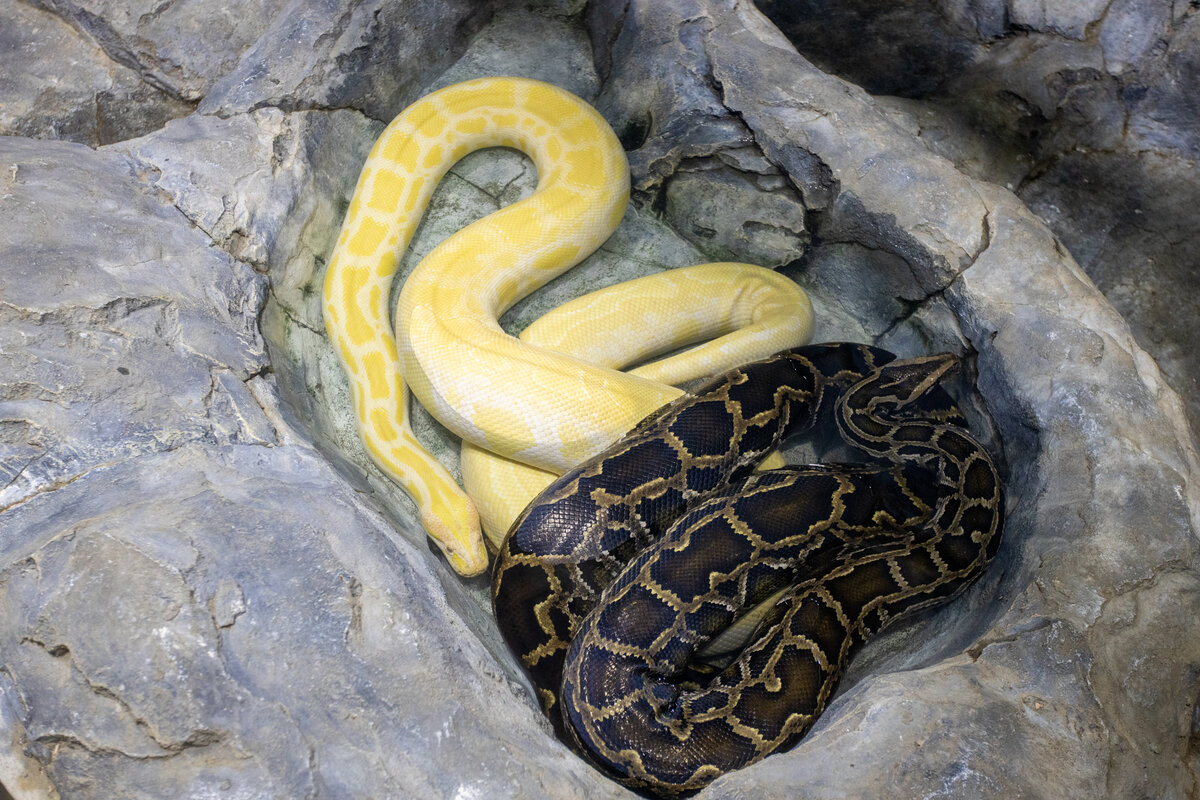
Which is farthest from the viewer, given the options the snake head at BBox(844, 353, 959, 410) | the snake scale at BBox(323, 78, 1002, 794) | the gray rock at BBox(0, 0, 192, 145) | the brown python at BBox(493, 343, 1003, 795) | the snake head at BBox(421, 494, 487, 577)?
the gray rock at BBox(0, 0, 192, 145)

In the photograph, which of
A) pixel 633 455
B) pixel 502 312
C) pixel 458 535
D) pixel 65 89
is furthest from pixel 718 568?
pixel 65 89

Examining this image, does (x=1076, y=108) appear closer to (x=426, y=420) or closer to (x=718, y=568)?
(x=718, y=568)

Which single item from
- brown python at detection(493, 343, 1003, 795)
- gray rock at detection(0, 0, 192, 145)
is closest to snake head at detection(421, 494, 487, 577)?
brown python at detection(493, 343, 1003, 795)

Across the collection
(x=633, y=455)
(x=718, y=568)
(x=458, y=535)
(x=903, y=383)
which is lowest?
(x=458, y=535)

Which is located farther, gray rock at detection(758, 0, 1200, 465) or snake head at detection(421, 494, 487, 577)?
gray rock at detection(758, 0, 1200, 465)

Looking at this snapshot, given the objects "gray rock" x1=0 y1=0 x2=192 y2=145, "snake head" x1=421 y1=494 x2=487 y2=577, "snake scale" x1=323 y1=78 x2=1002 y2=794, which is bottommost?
"snake head" x1=421 y1=494 x2=487 y2=577

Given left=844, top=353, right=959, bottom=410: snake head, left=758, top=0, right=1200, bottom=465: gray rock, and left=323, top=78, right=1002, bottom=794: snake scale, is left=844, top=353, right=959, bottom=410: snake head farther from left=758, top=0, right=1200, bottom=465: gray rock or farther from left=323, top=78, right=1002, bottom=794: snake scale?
left=758, top=0, right=1200, bottom=465: gray rock
